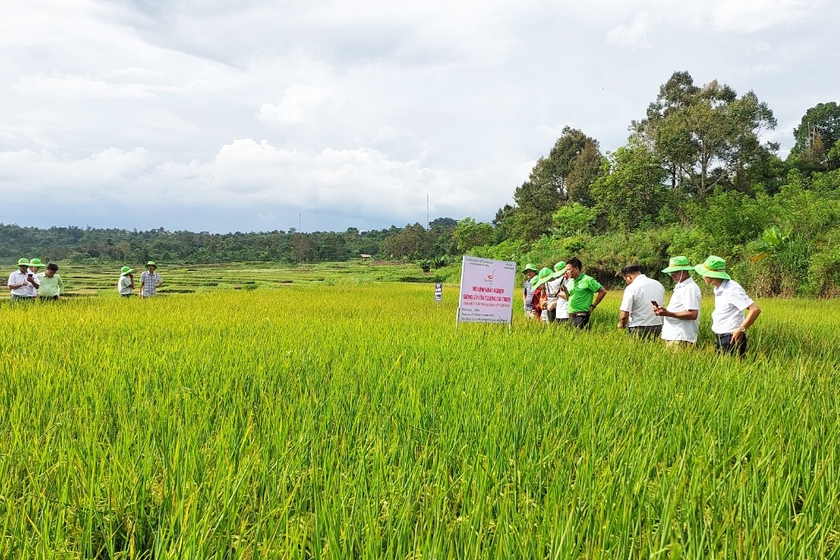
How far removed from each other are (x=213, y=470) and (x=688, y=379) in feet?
10.2

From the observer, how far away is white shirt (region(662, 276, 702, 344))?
14.1 feet

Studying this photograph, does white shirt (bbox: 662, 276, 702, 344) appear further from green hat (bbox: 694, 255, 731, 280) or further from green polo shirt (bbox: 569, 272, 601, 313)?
green polo shirt (bbox: 569, 272, 601, 313)

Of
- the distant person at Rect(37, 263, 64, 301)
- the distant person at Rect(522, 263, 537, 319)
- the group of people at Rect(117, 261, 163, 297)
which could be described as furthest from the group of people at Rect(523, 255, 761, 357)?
the distant person at Rect(37, 263, 64, 301)

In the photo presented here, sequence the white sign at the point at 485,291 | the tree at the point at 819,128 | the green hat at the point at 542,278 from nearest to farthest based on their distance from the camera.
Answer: the white sign at the point at 485,291, the green hat at the point at 542,278, the tree at the point at 819,128

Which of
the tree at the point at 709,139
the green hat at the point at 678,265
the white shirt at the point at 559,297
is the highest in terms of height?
the tree at the point at 709,139

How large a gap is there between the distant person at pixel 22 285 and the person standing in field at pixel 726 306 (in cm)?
1058

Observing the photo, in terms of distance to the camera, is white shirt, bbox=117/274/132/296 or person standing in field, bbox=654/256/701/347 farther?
white shirt, bbox=117/274/132/296

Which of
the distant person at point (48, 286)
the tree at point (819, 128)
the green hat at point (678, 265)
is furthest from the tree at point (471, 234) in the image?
the green hat at point (678, 265)

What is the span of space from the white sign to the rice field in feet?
5.46

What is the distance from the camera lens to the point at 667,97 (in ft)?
91.1

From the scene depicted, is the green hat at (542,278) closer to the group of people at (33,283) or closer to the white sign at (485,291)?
the white sign at (485,291)

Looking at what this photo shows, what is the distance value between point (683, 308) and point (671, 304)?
13 cm

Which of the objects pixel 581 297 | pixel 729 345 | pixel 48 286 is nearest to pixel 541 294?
pixel 581 297

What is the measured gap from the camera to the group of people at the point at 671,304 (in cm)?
409
